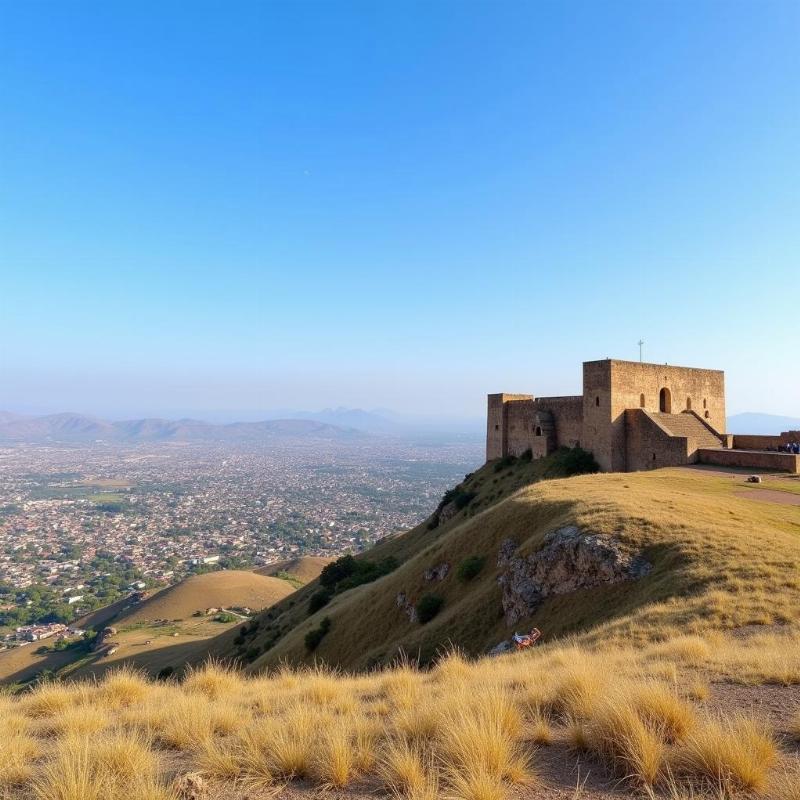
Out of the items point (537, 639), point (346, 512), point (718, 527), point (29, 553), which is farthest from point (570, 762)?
point (346, 512)

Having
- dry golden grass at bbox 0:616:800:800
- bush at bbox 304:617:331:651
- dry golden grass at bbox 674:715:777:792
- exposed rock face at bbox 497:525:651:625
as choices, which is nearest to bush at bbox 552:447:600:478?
exposed rock face at bbox 497:525:651:625

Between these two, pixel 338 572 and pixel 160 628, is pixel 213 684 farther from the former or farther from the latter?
pixel 160 628

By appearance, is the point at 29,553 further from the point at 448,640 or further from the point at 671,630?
the point at 671,630

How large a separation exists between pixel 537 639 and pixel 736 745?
32.7 feet

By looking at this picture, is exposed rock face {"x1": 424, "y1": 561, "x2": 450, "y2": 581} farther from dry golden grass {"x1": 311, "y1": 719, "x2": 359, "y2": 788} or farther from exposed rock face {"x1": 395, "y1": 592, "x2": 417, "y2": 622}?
dry golden grass {"x1": 311, "y1": 719, "x2": 359, "y2": 788}

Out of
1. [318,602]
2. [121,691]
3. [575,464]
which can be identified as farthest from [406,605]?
[575,464]

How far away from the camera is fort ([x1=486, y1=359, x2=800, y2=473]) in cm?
2814

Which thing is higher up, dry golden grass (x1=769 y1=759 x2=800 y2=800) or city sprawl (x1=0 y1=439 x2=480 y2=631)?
dry golden grass (x1=769 y1=759 x2=800 y2=800)

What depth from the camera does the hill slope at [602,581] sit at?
10703mm

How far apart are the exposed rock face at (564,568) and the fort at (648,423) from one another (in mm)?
15820

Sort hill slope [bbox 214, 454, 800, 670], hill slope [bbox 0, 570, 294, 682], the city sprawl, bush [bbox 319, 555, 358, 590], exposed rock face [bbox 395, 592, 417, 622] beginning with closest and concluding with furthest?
hill slope [bbox 214, 454, 800, 670] → exposed rock face [bbox 395, 592, 417, 622] → bush [bbox 319, 555, 358, 590] → hill slope [bbox 0, 570, 294, 682] → the city sprawl

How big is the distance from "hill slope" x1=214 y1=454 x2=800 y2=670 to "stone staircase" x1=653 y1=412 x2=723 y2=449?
5.20m

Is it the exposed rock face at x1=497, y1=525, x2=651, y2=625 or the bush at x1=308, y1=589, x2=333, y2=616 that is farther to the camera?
the bush at x1=308, y1=589, x2=333, y2=616

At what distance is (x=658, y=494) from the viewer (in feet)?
61.4
